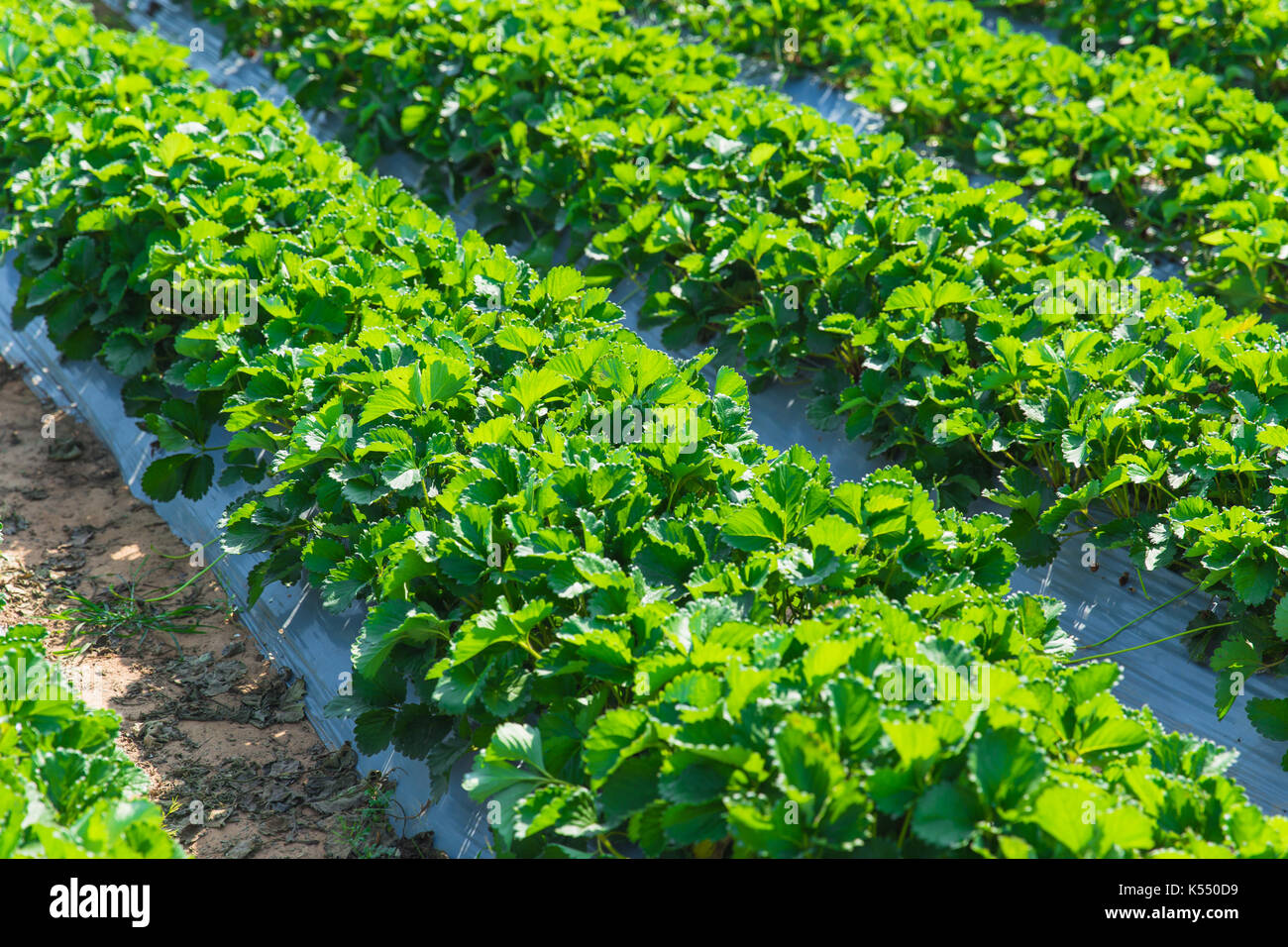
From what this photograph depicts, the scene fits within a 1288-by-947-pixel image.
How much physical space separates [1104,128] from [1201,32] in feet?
6.16

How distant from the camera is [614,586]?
2.47 m

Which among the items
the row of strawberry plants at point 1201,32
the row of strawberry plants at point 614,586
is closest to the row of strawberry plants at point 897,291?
the row of strawberry plants at point 614,586

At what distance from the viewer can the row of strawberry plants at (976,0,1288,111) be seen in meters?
5.87

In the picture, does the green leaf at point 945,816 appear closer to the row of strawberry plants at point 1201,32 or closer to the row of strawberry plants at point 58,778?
the row of strawberry plants at point 58,778

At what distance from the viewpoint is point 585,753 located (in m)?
2.17

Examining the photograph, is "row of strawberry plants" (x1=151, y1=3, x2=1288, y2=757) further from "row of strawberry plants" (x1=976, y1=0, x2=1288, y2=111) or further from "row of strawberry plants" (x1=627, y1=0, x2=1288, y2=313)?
"row of strawberry plants" (x1=976, y1=0, x2=1288, y2=111)

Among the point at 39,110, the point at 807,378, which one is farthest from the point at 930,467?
the point at 39,110

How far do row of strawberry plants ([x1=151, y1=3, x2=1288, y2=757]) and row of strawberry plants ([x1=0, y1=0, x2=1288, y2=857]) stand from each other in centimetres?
67

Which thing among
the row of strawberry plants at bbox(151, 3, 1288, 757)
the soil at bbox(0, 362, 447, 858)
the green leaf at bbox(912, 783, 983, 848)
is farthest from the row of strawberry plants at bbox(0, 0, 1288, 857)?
the row of strawberry plants at bbox(151, 3, 1288, 757)

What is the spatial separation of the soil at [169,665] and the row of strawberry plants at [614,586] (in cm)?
38

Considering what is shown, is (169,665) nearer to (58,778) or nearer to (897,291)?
(58,778)

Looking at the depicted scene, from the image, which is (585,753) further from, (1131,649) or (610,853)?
(1131,649)

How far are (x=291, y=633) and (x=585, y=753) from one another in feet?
5.24

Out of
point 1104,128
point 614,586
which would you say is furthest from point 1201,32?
point 614,586
